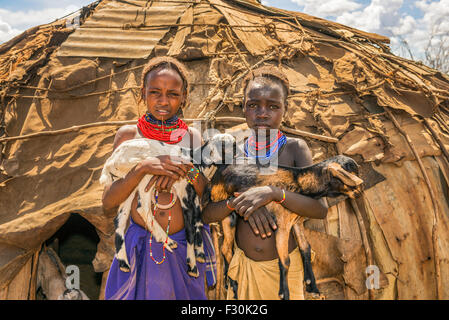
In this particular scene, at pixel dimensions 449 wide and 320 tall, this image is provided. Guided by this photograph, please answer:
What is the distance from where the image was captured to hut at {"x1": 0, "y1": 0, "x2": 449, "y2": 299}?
9.20ft

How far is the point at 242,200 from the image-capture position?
5.36ft

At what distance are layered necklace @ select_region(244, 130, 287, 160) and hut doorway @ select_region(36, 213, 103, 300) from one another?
2.21 metres

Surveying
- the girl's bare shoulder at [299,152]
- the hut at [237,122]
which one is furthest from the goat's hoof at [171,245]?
the girl's bare shoulder at [299,152]

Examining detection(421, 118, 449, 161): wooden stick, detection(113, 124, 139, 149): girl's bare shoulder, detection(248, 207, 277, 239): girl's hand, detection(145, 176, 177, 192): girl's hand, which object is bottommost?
detection(248, 207, 277, 239): girl's hand

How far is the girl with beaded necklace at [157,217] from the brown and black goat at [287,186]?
0.53 feet

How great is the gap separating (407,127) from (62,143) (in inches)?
128

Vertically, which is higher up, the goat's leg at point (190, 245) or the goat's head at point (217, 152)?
the goat's head at point (217, 152)

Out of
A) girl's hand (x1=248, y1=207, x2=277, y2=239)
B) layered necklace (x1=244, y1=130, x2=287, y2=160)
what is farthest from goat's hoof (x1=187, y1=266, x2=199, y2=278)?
layered necklace (x1=244, y1=130, x2=287, y2=160)

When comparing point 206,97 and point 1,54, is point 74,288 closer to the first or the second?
point 206,97

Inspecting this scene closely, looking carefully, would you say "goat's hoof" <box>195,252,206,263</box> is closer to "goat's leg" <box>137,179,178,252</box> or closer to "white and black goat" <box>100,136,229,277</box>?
"white and black goat" <box>100,136,229,277</box>

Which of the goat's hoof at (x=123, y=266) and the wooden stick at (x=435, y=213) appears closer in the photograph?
the goat's hoof at (x=123, y=266)

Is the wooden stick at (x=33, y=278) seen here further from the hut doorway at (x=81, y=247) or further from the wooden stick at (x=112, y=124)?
the wooden stick at (x=112, y=124)

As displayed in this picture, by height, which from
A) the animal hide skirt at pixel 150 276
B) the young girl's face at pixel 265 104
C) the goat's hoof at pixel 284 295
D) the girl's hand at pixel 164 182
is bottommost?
the goat's hoof at pixel 284 295

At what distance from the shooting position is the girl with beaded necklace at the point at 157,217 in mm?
1779
